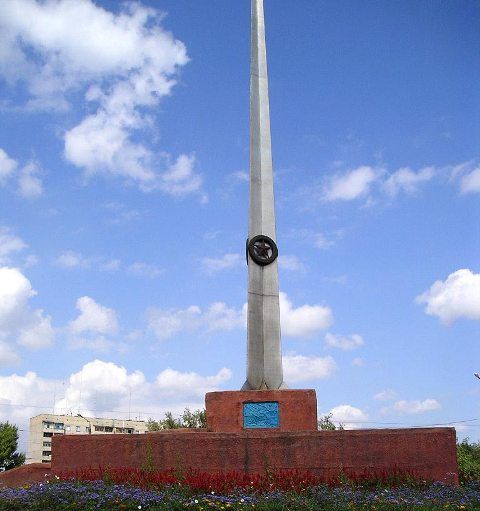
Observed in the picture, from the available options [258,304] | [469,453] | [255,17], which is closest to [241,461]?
[258,304]

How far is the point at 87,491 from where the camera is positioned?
9.41 m

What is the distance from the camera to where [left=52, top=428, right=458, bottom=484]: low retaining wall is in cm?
1124

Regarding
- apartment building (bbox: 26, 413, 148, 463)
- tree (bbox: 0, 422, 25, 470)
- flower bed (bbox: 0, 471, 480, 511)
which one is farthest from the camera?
apartment building (bbox: 26, 413, 148, 463)

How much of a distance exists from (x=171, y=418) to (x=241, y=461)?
2470 cm

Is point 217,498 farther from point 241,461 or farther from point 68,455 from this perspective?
point 68,455

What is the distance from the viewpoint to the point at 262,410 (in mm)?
13039

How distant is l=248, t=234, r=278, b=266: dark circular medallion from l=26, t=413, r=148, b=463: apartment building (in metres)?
72.3

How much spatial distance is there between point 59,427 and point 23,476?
82.6 m

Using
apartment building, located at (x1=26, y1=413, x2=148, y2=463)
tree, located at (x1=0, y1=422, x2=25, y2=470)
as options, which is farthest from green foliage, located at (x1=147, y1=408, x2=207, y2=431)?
apartment building, located at (x1=26, y1=413, x2=148, y2=463)

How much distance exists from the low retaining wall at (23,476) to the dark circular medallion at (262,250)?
637 cm

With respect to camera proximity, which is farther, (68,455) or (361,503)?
(68,455)

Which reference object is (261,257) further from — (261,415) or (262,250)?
(261,415)

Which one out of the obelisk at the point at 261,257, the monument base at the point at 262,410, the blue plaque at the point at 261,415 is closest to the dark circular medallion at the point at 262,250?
the obelisk at the point at 261,257

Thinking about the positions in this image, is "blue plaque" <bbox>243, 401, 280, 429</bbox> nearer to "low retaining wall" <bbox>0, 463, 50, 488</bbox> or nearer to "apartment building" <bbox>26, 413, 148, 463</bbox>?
"low retaining wall" <bbox>0, 463, 50, 488</bbox>
